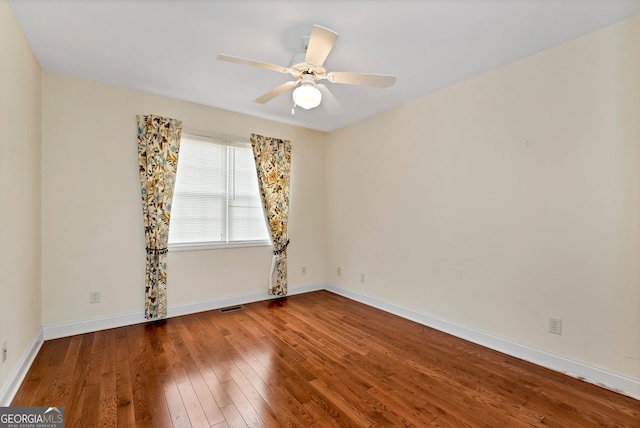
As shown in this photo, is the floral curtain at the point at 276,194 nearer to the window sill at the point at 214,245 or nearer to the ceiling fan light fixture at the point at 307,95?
the window sill at the point at 214,245

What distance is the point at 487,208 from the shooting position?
2.81 metres

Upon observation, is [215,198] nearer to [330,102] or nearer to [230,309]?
[230,309]

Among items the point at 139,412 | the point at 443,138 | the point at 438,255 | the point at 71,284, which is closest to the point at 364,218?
the point at 438,255

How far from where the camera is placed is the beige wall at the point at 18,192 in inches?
72.4

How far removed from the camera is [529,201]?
2527mm

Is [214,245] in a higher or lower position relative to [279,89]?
lower

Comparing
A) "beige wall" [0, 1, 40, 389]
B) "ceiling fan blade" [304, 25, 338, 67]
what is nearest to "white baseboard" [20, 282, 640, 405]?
"beige wall" [0, 1, 40, 389]

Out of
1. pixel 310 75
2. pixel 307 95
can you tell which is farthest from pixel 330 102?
pixel 307 95

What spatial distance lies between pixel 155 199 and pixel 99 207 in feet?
1.74

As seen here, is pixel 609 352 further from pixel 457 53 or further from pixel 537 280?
pixel 457 53

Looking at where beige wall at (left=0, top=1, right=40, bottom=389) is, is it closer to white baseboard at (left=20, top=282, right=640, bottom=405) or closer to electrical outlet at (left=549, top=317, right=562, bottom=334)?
white baseboard at (left=20, top=282, right=640, bottom=405)

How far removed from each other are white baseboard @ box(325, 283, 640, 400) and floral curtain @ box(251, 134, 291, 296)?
1.55 m

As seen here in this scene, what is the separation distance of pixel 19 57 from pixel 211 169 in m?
1.94

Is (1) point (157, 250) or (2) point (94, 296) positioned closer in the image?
(2) point (94, 296)
